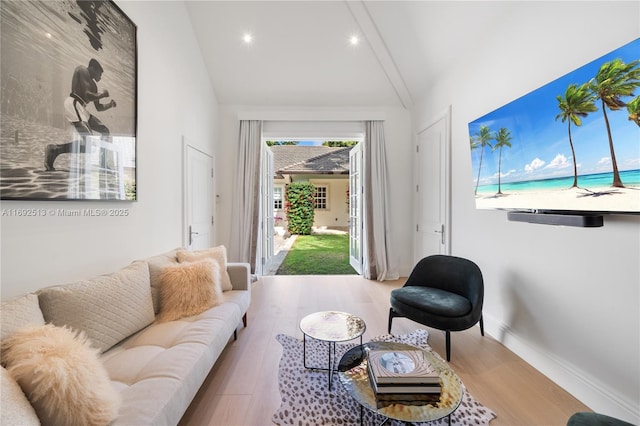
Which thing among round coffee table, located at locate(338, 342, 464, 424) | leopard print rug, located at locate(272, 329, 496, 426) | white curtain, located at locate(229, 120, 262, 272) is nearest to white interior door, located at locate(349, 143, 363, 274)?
white curtain, located at locate(229, 120, 262, 272)

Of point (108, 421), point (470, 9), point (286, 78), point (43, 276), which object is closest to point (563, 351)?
point (108, 421)

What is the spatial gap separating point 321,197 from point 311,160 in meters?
2.02

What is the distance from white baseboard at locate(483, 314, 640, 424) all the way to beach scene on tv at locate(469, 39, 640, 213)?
1061mm

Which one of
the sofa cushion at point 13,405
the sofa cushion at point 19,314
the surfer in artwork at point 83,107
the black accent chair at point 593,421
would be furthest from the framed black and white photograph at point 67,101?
the black accent chair at point 593,421

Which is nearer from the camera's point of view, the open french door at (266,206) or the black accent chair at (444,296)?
the black accent chair at (444,296)

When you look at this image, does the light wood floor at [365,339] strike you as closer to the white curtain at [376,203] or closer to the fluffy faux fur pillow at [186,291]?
the fluffy faux fur pillow at [186,291]

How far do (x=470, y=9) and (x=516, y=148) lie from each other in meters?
Result: 1.54

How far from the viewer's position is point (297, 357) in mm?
2102

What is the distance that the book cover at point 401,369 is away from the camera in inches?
49.0

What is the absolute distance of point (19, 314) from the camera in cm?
115

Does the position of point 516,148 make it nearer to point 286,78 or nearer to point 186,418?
point 186,418

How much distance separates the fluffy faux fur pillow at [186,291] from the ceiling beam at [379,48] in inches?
128

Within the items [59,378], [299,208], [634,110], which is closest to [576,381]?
[634,110]

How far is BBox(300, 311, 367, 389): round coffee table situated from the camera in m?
1.73
